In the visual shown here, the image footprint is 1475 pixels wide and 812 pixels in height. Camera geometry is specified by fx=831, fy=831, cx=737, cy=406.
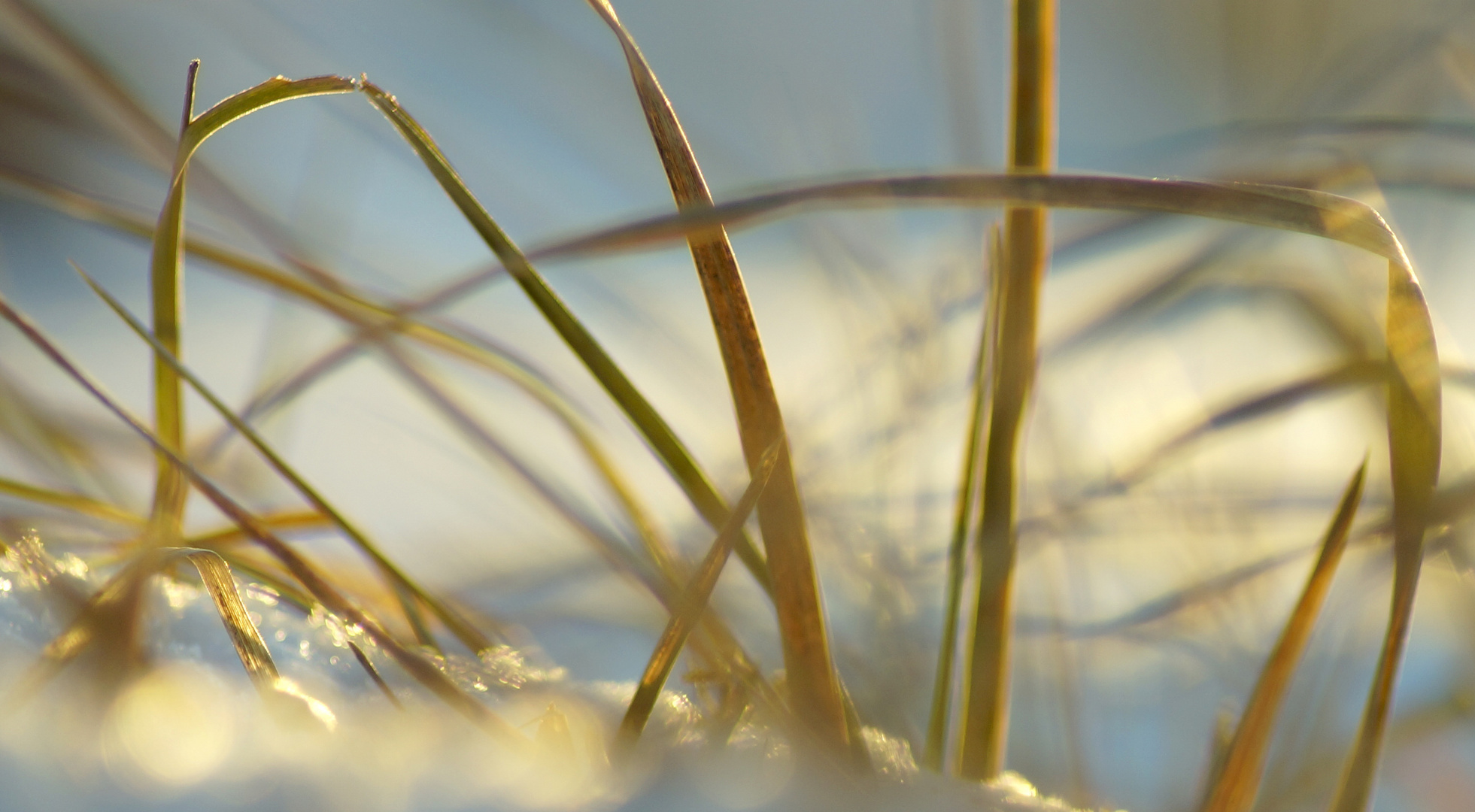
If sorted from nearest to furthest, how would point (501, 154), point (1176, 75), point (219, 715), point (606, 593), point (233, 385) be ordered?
point (219, 715) < point (606, 593) < point (233, 385) < point (501, 154) < point (1176, 75)

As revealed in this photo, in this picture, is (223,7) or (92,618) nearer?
(92,618)

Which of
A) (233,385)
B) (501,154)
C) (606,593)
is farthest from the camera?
(501,154)

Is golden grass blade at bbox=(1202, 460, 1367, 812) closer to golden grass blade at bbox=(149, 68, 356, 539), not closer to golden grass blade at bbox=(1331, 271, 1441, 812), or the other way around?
golden grass blade at bbox=(1331, 271, 1441, 812)

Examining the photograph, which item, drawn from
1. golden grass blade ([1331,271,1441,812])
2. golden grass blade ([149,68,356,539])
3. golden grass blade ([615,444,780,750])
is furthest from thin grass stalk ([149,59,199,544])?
golden grass blade ([1331,271,1441,812])

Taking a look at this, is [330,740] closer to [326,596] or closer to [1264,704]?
[326,596]

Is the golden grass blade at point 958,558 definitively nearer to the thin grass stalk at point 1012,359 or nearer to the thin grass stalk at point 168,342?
the thin grass stalk at point 1012,359

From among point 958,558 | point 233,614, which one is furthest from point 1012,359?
point 233,614

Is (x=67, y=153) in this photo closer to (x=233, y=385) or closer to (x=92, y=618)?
(x=233, y=385)

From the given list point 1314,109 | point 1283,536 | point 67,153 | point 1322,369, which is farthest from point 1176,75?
point 67,153
